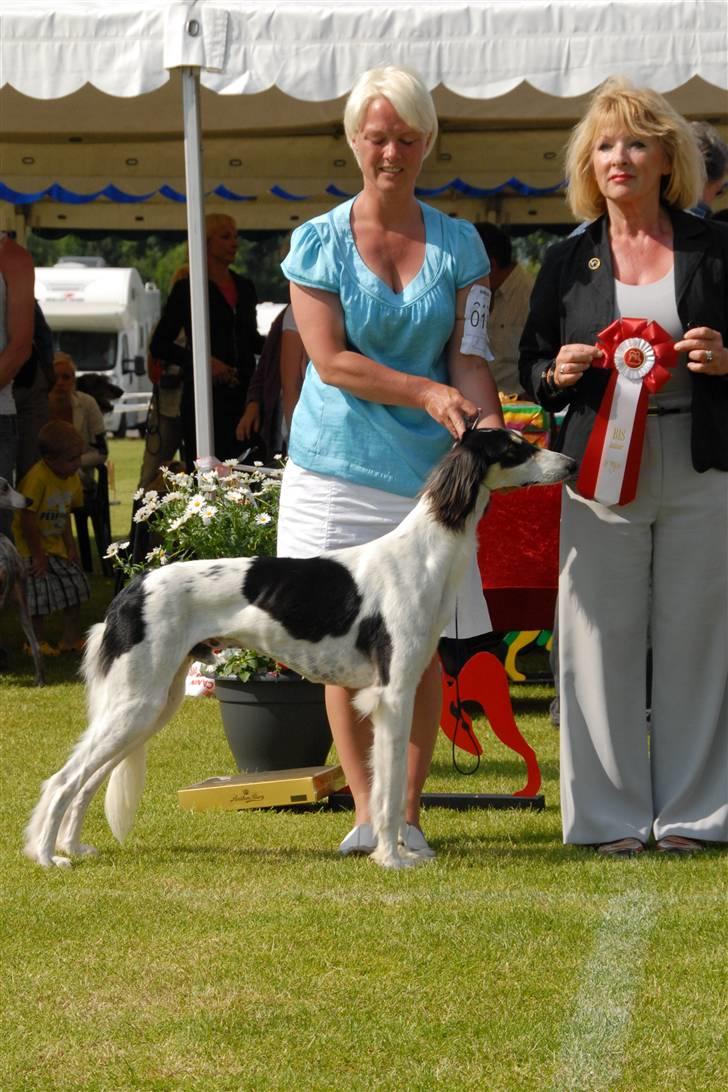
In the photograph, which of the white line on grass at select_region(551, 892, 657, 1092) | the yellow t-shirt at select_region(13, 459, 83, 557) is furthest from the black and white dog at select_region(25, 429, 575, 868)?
the yellow t-shirt at select_region(13, 459, 83, 557)

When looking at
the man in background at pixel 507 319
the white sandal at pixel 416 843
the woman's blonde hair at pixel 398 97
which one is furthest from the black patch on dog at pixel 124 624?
the man in background at pixel 507 319

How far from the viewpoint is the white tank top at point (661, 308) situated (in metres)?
4.48

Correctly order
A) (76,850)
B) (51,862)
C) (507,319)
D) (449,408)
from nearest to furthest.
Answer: (449,408)
(51,862)
(76,850)
(507,319)

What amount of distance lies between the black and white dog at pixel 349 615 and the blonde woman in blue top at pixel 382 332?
6.5 inches

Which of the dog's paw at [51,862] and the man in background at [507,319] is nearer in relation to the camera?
the dog's paw at [51,862]

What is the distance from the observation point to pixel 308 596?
14.8ft

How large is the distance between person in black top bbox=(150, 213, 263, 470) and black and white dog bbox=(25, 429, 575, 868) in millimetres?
5631

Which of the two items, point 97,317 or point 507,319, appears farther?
point 97,317

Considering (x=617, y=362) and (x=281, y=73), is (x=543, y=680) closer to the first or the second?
(x=281, y=73)

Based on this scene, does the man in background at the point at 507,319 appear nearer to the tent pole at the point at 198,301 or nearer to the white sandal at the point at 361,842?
the tent pole at the point at 198,301

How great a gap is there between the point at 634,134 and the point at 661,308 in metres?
0.48

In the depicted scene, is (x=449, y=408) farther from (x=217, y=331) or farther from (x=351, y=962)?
(x=217, y=331)

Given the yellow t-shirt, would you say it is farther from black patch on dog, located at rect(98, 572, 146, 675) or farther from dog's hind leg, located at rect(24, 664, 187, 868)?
black patch on dog, located at rect(98, 572, 146, 675)

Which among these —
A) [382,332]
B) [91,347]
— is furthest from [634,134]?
[91,347]
